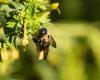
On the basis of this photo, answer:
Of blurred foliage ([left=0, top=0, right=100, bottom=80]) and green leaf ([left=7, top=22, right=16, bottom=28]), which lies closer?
green leaf ([left=7, top=22, right=16, bottom=28])

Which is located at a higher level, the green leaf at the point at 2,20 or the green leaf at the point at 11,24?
the green leaf at the point at 11,24

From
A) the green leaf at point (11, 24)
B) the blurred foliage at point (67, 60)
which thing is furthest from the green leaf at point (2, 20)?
the blurred foliage at point (67, 60)

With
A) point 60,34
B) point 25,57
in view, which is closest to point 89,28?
point 60,34

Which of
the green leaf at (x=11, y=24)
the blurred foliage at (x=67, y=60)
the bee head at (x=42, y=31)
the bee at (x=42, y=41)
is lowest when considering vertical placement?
the blurred foliage at (x=67, y=60)

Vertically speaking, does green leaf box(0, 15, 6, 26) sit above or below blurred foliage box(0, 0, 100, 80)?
above

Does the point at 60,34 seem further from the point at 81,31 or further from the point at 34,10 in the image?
the point at 34,10

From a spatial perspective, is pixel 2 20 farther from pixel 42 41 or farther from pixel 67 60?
pixel 67 60

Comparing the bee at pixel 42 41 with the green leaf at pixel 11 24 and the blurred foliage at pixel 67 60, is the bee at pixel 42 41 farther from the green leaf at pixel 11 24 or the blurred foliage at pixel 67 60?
the blurred foliage at pixel 67 60

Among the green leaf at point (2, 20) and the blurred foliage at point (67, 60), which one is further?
the blurred foliage at point (67, 60)

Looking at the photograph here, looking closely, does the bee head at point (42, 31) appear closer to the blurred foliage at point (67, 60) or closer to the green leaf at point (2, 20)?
the green leaf at point (2, 20)

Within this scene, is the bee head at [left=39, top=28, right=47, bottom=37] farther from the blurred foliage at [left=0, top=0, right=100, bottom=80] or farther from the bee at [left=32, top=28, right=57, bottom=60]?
the blurred foliage at [left=0, top=0, right=100, bottom=80]

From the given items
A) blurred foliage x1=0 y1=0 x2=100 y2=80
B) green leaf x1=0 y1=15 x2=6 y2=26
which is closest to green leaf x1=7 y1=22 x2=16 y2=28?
green leaf x1=0 y1=15 x2=6 y2=26
